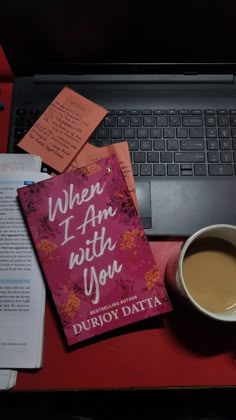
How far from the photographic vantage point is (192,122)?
0.60m

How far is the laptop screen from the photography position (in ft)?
1.60

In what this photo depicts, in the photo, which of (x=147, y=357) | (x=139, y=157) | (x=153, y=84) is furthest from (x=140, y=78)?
(x=147, y=357)

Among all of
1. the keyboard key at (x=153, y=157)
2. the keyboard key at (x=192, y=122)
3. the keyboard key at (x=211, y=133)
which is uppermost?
the keyboard key at (x=192, y=122)

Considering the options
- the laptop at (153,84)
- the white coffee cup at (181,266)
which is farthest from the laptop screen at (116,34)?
the white coffee cup at (181,266)

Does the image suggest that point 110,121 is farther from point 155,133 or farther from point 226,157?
point 226,157

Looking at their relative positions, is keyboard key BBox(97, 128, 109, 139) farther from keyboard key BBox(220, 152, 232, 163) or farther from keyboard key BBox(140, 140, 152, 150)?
keyboard key BBox(220, 152, 232, 163)

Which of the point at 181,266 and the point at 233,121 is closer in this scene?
the point at 181,266

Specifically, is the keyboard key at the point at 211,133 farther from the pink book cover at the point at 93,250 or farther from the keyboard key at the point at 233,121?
the pink book cover at the point at 93,250

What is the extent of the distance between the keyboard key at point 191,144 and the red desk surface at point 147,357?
8.2 inches

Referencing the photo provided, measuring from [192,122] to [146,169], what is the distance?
97mm

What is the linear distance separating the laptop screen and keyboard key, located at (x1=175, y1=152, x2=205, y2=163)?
0.12m

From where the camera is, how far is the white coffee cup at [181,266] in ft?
1.44

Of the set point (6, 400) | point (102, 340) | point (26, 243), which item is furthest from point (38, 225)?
point (6, 400)

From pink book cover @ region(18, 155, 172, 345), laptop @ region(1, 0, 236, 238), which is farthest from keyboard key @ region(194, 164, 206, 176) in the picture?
pink book cover @ region(18, 155, 172, 345)
